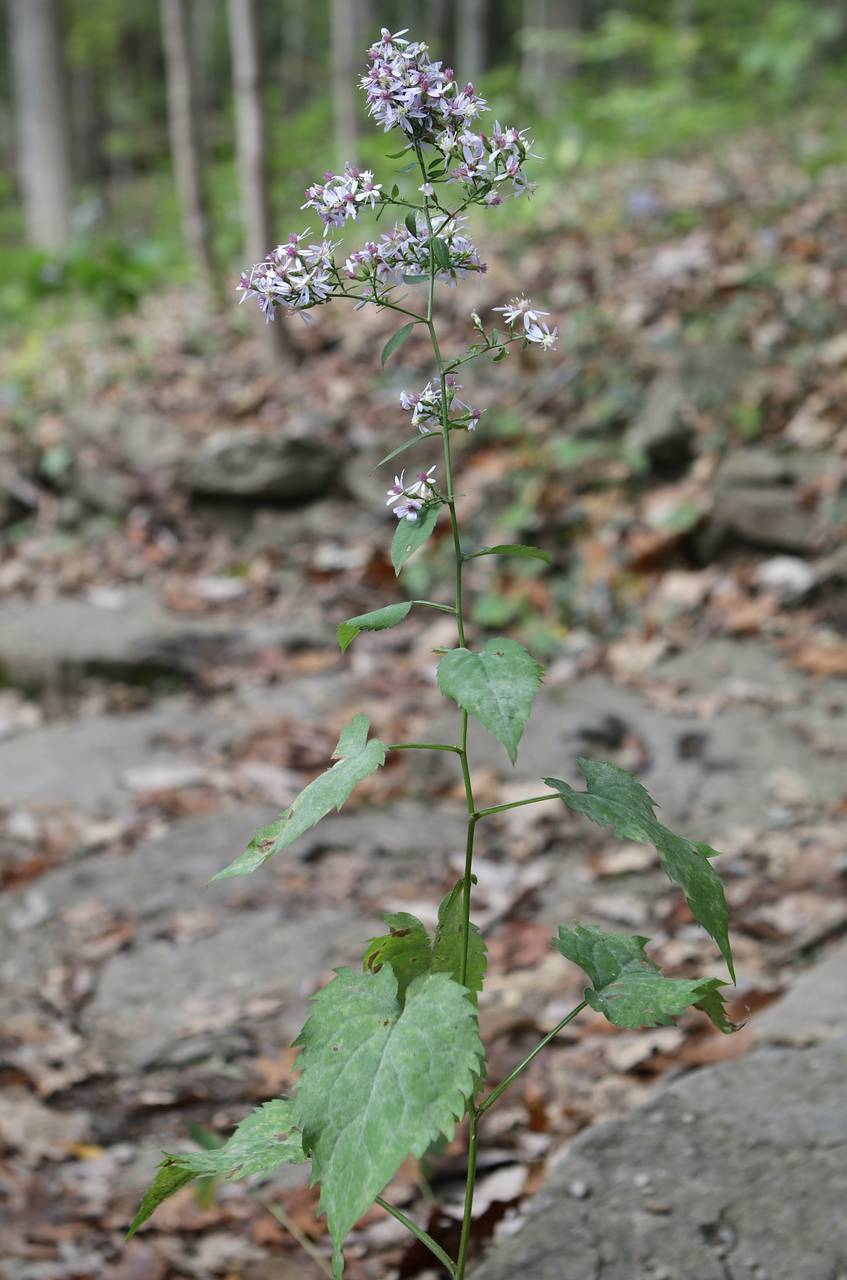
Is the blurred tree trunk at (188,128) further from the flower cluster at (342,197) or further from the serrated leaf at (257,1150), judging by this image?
the serrated leaf at (257,1150)

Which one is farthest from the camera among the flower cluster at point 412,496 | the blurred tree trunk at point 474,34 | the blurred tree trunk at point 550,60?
the blurred tree trunk at point 474,34

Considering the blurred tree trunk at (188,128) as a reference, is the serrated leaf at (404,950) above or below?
below

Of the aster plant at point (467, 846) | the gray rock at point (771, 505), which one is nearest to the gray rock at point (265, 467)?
the gray rock at point (771, 505)

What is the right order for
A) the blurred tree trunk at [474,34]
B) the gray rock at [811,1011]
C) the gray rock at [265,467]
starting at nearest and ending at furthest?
the gray rock at [811,1011], the gray rock at [265,467], the blurred tree trunk at [474,34]

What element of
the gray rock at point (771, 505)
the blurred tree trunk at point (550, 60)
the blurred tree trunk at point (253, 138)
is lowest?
the gray rock at point (771, 505)

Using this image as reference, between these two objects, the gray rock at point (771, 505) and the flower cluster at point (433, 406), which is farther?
the gray rock at point (771, 505)

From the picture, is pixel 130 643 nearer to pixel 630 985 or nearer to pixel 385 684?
pixel 385 684

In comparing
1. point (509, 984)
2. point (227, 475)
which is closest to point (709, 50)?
point (227, 475)
